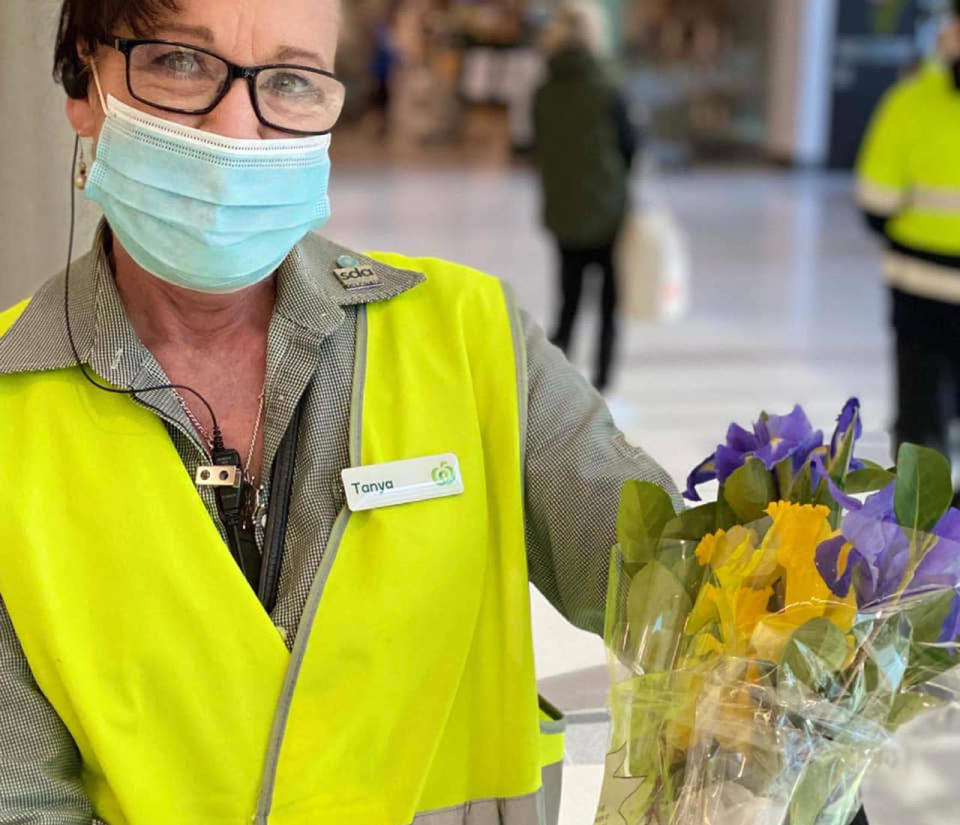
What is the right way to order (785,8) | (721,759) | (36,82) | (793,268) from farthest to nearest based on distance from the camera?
(785,8), (793,268), (36,82), (721,759)

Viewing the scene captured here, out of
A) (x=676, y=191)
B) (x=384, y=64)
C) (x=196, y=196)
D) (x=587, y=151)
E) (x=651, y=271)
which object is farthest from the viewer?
(x=384, y=64)

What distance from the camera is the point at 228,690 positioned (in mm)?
1306

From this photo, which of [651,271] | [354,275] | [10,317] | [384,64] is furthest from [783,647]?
[384,64]

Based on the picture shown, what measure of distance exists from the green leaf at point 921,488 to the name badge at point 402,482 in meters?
0.47

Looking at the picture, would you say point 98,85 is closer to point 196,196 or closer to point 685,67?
point 196,196

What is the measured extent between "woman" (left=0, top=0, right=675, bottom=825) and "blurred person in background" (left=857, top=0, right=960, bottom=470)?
2.97m

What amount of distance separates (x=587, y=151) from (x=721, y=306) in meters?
2.19

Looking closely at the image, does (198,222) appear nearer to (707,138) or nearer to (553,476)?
(553,476)

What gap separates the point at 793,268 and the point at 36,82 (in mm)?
7441

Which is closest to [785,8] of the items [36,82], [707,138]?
[707,138]

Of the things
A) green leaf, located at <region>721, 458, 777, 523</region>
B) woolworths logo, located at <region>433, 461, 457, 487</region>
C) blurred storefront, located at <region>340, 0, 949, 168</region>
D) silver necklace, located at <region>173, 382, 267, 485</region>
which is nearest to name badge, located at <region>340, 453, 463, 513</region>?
woolworths logo, located at <region>433, 461, 457, 487</region>

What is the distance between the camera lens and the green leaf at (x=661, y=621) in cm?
107

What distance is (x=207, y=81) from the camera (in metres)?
1.37

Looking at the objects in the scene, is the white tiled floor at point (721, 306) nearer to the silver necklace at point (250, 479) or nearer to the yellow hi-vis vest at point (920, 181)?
the silver necklace at point (250, 479)
